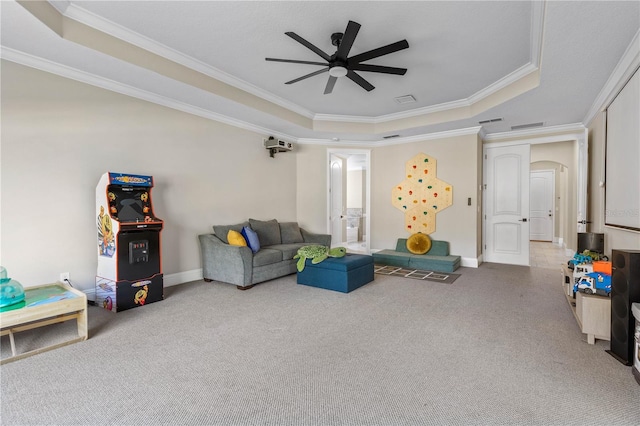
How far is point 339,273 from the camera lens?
4285 mm

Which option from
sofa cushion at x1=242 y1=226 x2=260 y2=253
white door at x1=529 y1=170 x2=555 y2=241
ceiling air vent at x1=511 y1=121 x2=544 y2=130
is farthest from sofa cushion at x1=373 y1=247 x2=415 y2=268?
white door at x1=529 y1=170 x2=555 y2=241

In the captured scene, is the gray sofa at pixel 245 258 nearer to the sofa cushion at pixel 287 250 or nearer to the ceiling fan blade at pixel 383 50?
the sofa cushion at pixel 287 250

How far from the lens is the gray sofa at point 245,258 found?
14.4 feet

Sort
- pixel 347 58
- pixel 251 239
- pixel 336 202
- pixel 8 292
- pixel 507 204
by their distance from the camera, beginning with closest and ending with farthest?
1. pixel 8 292
2. pixel 347 58
3. pixel 251 239
4. pixel 507 204
5. pixel 336 202

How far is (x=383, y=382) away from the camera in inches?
83.5

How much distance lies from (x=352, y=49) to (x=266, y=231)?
128 inches

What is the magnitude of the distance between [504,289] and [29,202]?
19.3 ft

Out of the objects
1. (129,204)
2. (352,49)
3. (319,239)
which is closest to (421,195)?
(319,239)

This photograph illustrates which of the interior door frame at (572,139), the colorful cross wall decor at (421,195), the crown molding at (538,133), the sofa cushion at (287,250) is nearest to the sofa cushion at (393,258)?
the colorful cross wall decor at (421,195)

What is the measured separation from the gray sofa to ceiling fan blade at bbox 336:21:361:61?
2751 millimetres

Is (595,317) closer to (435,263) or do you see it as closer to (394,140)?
(435,263)

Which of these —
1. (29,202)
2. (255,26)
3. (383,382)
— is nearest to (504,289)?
(383,382)

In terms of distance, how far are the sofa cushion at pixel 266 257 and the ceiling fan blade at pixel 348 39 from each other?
285cm

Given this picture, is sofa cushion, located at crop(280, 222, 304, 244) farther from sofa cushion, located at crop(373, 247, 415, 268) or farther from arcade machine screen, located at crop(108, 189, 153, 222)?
arcade machine screen, located at crop(108, 189, 153, 222)
